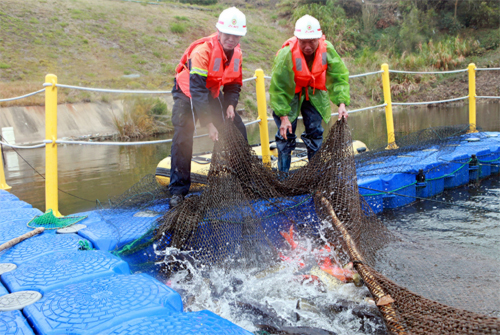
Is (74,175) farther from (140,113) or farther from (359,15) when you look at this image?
(359,15)

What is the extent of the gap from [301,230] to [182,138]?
145 cm

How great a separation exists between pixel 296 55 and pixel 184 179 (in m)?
1.64

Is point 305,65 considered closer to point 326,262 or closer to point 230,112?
point 230,112

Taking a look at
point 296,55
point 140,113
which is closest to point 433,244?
point 296,55

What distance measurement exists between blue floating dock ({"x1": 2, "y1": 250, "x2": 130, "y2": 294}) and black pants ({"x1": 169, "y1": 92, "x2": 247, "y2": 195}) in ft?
4.66

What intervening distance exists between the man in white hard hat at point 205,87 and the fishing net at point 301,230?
313mm

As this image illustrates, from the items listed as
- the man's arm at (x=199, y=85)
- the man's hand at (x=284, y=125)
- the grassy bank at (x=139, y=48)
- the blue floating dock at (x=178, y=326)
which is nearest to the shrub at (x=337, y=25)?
the grassy bank at (x=139, y=48)

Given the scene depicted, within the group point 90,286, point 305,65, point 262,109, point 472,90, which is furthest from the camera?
point 472,90

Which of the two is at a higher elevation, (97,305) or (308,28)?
(308,28)

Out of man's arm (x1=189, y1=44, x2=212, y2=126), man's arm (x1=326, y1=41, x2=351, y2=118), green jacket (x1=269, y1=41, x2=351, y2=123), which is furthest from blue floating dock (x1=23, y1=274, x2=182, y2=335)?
man's arm (x1=326, y1=41, x2=351, y2=118)

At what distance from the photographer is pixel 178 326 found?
1.55 m

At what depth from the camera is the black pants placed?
3695 mm

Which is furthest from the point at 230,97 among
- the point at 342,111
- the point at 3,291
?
the point at 3,291

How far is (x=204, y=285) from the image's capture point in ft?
9.07
